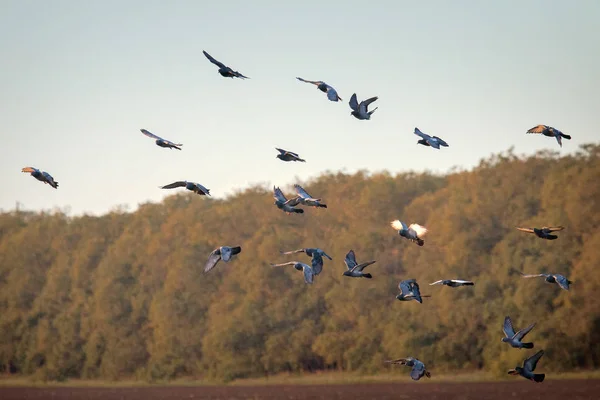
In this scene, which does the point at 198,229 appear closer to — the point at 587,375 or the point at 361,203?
the point at 361,203

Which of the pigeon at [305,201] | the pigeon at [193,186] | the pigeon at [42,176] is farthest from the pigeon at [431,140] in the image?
the pigeon at [42,176]

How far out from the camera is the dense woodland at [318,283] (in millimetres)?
86000

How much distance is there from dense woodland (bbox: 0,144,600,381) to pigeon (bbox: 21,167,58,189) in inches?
2184

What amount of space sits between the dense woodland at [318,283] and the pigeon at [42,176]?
5547cm

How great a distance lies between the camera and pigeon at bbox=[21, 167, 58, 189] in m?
32.5

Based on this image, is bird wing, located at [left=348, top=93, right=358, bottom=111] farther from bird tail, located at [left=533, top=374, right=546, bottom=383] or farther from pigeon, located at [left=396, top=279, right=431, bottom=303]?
bird tail, located at [left=533, top=374, right=546, bottom=383]

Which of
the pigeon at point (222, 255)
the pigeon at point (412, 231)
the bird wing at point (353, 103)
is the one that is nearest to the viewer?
the pigeon at point (222, 255)

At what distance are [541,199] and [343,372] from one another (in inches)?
899

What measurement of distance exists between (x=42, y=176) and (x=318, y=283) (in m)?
64.6

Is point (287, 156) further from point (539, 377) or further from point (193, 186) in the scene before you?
point (539, 377)

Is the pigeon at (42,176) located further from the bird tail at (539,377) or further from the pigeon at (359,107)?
the bird tail at (539,377)

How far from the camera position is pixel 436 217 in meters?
94.5

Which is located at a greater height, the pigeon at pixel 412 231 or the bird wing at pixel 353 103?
the bird wing at pixel 353 103

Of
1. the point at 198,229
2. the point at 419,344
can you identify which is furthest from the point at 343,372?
the point at 198,229
